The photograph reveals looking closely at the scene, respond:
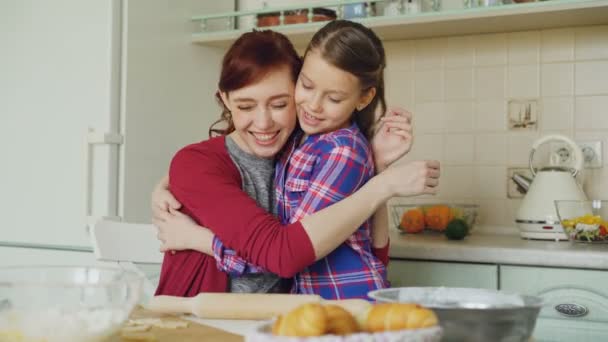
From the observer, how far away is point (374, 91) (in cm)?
139

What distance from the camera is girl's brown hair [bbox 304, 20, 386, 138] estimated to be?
4.23 feet

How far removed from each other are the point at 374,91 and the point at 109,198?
3.57ft

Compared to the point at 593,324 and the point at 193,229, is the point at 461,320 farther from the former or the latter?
the point at 593,324

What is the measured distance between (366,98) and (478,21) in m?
0.99

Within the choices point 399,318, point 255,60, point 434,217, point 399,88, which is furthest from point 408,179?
point 399,88

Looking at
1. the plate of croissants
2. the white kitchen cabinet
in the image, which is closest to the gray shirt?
the plate of croissants

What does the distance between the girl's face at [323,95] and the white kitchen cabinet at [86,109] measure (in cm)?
104

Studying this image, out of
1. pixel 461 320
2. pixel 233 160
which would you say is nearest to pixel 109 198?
pixel 233 160

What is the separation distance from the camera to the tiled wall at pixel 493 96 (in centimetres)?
232

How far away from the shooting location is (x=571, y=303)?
5.93 feet

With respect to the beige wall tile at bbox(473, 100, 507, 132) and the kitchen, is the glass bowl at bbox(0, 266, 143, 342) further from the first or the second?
the beige wall tile at bbox(473, 100, 507, 132)

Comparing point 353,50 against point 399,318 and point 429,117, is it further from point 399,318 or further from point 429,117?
point 429,117

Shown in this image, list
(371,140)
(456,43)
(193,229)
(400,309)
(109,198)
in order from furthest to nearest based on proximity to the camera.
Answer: (456,43)
(109,198)
(371,140)
(193,229)
(400,309)

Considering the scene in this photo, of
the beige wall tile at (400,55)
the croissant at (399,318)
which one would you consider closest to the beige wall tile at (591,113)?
the beige wall tile at (400,55)
